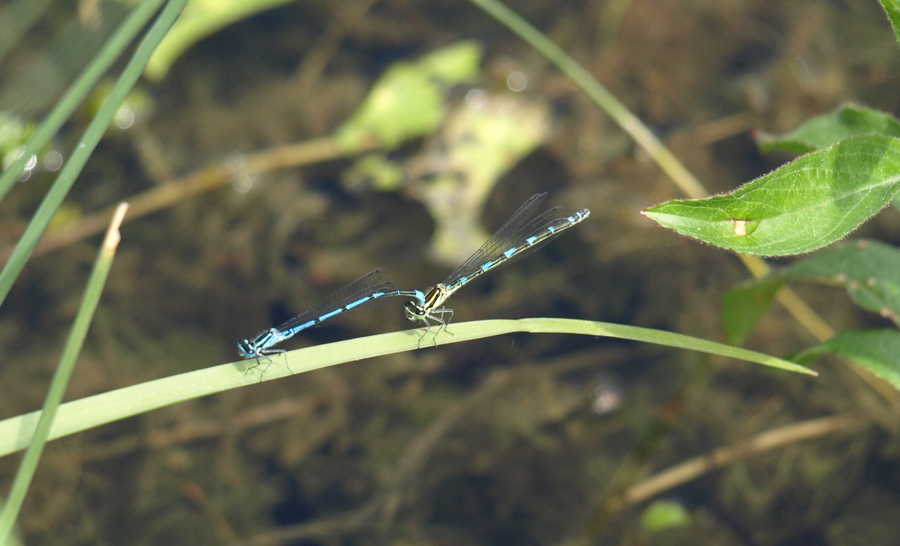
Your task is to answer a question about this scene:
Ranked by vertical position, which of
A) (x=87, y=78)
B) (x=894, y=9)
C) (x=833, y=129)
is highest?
(x=87, y=78)

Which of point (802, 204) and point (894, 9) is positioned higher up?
point (894, 9)

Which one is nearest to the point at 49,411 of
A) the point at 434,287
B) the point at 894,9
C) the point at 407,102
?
the point at 434,287

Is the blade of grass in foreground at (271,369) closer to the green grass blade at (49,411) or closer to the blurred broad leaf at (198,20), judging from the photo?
the green grass blade at (49,411)

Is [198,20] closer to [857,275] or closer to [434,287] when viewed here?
[434,287]

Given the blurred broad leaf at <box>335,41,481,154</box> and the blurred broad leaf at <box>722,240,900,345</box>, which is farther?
the blurred broad leaf at <box>335,41,481,154</box>

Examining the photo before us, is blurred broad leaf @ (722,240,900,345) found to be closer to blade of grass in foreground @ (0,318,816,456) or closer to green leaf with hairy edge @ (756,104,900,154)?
green leaf with hairy edge @ (756,104,900,154)

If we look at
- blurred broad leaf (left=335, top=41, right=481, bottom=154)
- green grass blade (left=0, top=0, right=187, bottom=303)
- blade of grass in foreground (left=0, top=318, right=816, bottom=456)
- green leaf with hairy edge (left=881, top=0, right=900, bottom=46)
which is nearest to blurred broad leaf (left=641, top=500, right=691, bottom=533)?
blade of grass in foreground (left=0, top=318, right=816, bottom=456)
